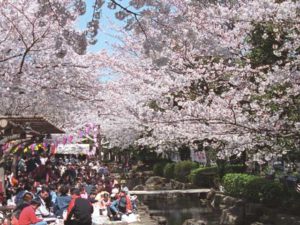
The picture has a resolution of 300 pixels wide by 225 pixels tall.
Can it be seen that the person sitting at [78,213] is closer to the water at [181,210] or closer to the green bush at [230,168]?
the water at [181,210]

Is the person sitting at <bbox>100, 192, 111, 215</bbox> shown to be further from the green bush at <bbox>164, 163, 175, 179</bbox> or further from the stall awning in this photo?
the green bush at <bbox>164, 163, 175, 179</bbox>

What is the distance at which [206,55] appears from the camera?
1239 cm

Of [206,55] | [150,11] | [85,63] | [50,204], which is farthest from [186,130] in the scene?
[150,11]

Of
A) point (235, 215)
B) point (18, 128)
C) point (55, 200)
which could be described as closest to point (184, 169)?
point (235, 215)

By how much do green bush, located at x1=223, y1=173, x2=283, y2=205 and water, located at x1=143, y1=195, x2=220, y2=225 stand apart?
1105 mm

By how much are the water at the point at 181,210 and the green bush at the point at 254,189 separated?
43.5 inches

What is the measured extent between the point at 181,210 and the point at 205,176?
4694 millimetres

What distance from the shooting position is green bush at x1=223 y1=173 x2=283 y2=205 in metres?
13.2

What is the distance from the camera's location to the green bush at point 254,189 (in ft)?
43.3

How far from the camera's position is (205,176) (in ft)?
72.6

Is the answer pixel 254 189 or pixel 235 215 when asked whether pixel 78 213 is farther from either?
pixel 254 189

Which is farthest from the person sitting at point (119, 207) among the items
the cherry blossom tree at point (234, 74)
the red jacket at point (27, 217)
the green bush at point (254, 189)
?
the green bush at point (254, 189)

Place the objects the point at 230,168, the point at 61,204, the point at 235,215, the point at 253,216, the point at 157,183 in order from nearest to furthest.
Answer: the point at 61,204
the point at 253,216
the point at 235,215
the point at 230,168
the point at 157,183

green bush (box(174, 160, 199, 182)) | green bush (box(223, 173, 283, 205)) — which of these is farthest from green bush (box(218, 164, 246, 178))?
green bush (box(174, 160, 199, 182))
